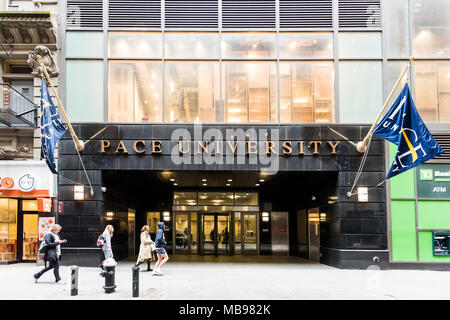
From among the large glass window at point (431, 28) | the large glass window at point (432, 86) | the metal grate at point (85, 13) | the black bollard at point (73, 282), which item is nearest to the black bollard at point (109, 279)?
the black bollard at point (73, 282)

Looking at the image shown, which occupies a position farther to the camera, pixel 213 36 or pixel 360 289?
pixel 213 36

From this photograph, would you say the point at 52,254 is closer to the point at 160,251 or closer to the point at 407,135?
the point at 160,251

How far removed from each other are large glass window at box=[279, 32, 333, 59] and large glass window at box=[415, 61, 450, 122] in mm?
3597

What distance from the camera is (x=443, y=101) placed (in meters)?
15.2

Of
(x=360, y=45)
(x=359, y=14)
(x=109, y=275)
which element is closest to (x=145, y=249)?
(x=109, y=275)

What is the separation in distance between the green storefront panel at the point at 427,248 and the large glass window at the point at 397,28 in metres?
6.94

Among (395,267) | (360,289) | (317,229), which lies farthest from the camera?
(317,229)

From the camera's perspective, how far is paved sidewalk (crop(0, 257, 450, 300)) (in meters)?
9.93

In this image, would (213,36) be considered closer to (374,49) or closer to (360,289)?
(374,49)

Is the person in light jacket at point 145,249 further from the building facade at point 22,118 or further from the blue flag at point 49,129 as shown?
the building facade at point 22,118

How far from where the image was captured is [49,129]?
42.3 ft

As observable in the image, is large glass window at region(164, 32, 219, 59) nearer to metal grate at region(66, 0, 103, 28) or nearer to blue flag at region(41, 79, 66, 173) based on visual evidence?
metal grate at region(66, 0, 103, 28)
